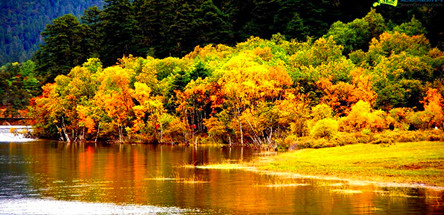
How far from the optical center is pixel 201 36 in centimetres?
14775

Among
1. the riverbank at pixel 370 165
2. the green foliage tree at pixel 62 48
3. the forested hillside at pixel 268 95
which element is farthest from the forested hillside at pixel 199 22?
the riverbank at pixel 370 165

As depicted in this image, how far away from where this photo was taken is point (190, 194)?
3619cm

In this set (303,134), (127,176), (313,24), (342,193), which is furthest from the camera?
(313,24)

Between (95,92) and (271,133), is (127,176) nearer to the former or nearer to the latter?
(271,133)

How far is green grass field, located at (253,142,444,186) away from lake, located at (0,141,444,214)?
128 inches

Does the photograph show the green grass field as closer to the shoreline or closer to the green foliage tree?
the shoreline

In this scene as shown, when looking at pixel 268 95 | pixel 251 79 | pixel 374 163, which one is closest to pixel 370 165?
pixel 374 163

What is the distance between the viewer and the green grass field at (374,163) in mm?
40281

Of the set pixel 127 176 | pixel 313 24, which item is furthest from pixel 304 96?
pixel 313 24

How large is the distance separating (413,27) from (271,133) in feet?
160

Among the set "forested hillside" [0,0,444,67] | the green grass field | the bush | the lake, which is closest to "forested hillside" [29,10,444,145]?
the bush

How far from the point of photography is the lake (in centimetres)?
3038

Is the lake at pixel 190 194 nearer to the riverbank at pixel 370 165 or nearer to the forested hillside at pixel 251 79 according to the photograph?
the riverbank at pixel 370 165

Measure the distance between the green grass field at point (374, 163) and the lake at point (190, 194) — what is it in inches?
128
